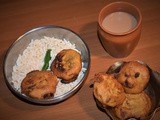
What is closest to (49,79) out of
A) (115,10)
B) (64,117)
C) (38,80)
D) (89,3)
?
(38,80)

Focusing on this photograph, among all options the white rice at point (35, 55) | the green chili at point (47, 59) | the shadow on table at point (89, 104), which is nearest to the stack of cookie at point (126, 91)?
the shadow on table at point (89, 104)

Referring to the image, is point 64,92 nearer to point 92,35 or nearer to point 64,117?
point 64,117

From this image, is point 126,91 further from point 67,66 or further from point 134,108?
point 67,66

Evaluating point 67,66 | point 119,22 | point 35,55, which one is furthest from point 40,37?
point 119,22

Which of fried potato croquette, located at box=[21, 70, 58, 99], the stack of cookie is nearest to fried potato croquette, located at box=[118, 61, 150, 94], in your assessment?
the stack of cookie

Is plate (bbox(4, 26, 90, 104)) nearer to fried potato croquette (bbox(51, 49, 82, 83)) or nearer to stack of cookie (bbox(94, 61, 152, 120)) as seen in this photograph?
fried potato croquette (bbox(51, 49, 82, 83))

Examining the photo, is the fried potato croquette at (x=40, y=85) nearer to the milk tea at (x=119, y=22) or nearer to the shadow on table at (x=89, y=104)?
the shadow on table at (x=89, y=104)
